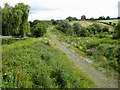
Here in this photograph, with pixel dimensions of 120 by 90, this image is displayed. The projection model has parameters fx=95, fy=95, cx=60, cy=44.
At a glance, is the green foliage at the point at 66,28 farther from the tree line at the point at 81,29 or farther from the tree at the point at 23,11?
the tree at the point at 23,11

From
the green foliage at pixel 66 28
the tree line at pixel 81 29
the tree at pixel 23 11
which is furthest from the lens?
the green foliage at pixel 66 28

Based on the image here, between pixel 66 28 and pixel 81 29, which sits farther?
pixel 66 28

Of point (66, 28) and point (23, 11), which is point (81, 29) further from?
point (23, 11)

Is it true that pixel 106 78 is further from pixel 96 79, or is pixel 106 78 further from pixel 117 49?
pixel 117 49

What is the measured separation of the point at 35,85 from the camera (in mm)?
4012

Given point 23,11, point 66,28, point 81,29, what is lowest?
point 81,29

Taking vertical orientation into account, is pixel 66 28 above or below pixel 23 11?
below

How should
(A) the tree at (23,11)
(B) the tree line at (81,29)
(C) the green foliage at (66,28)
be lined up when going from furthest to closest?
(C) the green foliage at (66,28), (B) the tree line at (81,29), (A) the tree at (23,11)

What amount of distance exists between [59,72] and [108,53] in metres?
8.98

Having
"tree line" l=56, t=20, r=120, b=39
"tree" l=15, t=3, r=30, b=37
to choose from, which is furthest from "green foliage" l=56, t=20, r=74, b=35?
"tree" l=15, t=3, r=30, b=37

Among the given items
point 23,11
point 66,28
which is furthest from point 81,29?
point 23,11

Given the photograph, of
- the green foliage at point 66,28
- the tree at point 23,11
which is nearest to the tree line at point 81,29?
the green foliage at point 66,28

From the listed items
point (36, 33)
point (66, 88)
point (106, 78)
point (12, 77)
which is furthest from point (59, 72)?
point (36, 33)

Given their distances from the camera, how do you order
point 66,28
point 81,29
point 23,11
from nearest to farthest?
point 23,11 < point 81,29 < point 66,28
